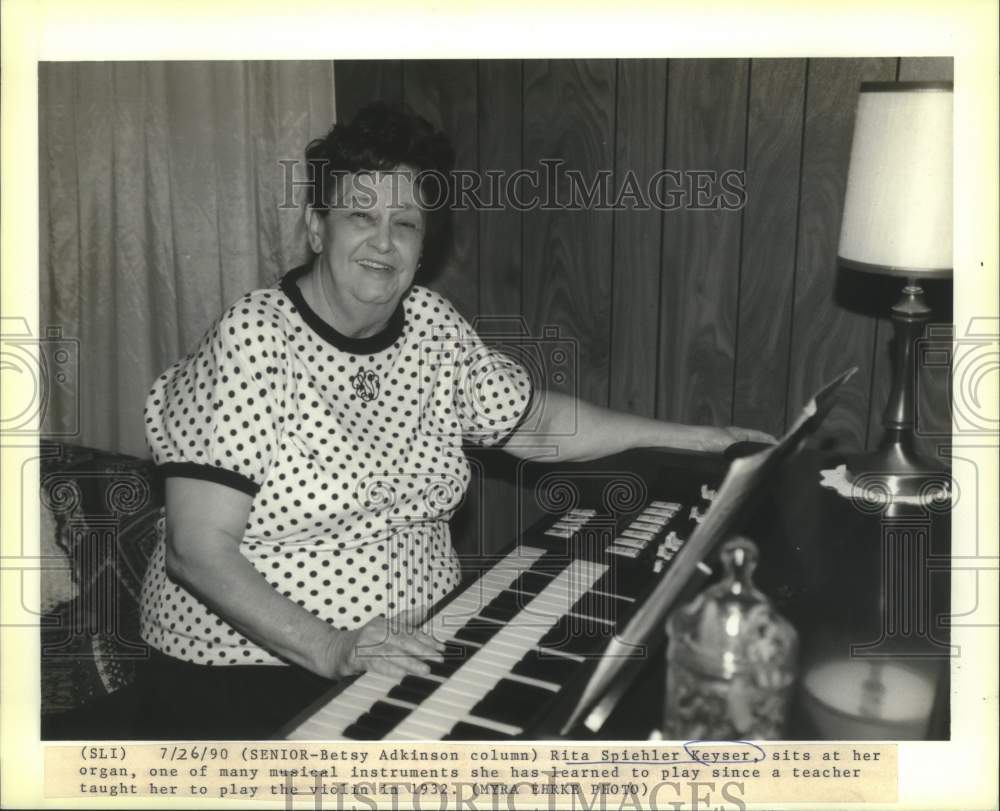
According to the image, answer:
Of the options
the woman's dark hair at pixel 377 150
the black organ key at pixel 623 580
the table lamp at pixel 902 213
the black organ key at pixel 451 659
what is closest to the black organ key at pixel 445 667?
the black organ key at pixel 451 659

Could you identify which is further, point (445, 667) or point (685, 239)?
point (685, 239)

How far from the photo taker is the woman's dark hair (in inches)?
60.2

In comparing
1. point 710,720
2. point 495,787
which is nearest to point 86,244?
point 495,787

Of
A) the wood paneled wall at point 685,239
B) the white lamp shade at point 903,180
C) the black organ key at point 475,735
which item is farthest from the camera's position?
the wood paneled wall at point 685,239

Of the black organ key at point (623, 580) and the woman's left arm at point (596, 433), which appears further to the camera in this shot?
the woman's left arm at point (596, 433)

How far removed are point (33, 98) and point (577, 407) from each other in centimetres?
97

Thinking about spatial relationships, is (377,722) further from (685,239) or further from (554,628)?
(685,239)

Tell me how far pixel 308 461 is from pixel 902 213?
95 cm

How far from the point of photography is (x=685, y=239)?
2135 millimetres

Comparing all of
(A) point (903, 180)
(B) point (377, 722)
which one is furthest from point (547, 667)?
(A) point (903, 180)

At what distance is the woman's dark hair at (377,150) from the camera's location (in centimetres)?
153

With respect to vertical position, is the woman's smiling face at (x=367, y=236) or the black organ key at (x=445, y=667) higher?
the woman's smiling face at (x=367, y=236)

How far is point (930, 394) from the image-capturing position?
2.01m

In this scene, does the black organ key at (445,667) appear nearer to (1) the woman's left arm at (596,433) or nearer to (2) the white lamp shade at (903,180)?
(1) the woman's left arm at (596,433)
